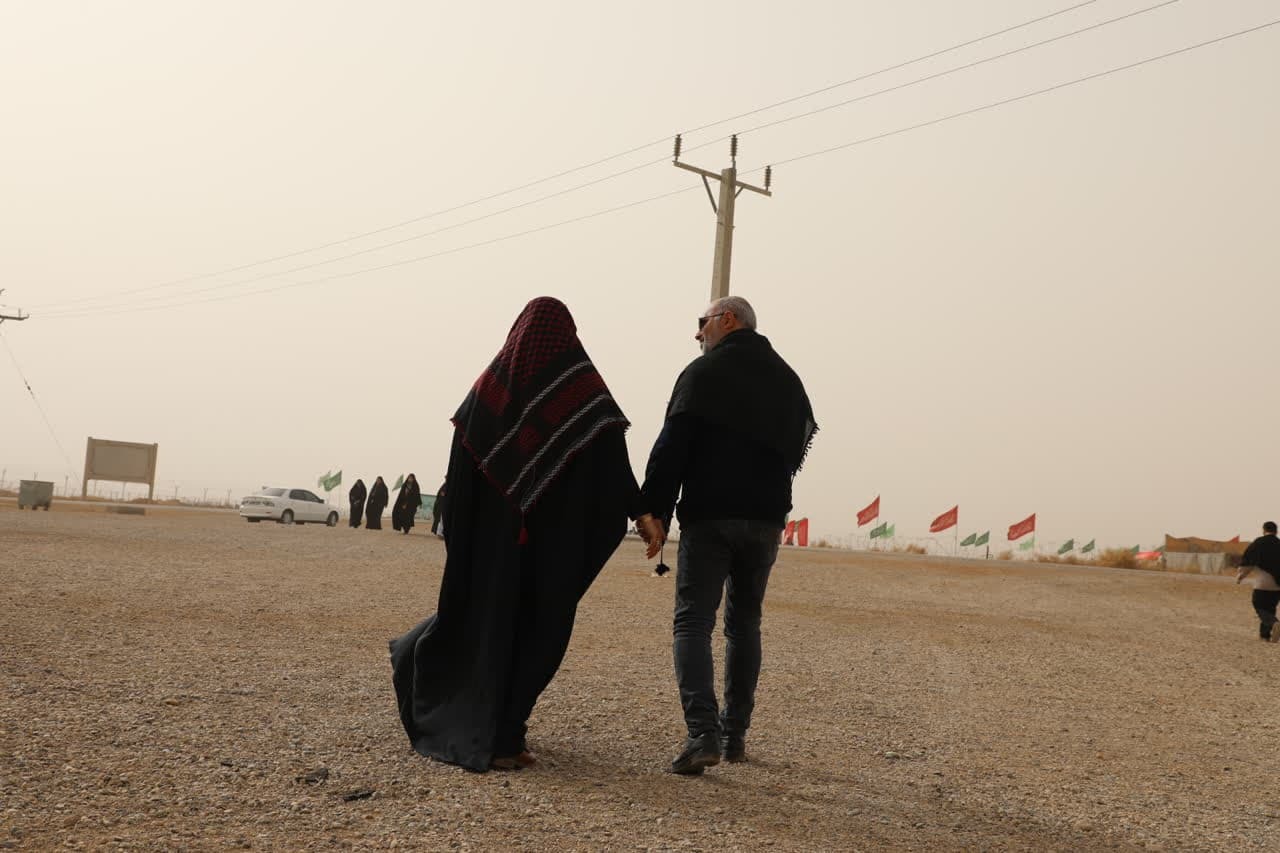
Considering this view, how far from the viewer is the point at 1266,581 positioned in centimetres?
1506

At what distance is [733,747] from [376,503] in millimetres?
33176

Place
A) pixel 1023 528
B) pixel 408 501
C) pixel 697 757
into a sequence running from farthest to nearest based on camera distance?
pixel 1023 528, pixel 408 501, pixel 697 757

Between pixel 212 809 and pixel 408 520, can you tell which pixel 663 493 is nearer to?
pixel 212 809

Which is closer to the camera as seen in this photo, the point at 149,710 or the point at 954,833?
the point at 954,833

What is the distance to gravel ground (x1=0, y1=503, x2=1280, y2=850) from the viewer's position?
410cm

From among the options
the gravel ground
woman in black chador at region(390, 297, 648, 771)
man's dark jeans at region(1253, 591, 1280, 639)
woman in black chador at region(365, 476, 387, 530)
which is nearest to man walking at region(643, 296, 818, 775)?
woman in black chador at region(390, 297, 648, 771)

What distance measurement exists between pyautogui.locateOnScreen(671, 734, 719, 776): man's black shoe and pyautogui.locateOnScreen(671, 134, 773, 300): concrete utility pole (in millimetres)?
18819

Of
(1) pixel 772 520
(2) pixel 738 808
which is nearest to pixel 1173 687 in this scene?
(1) pixel 772 520

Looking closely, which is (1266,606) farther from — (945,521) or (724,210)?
(945,521)

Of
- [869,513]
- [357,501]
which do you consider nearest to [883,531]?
[869,513]

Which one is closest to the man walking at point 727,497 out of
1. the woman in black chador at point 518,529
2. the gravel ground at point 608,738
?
the woman in black chador at point 518,529

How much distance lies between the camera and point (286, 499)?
4153cm

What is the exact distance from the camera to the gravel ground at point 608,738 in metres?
4.10

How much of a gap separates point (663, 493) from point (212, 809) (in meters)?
2.24
